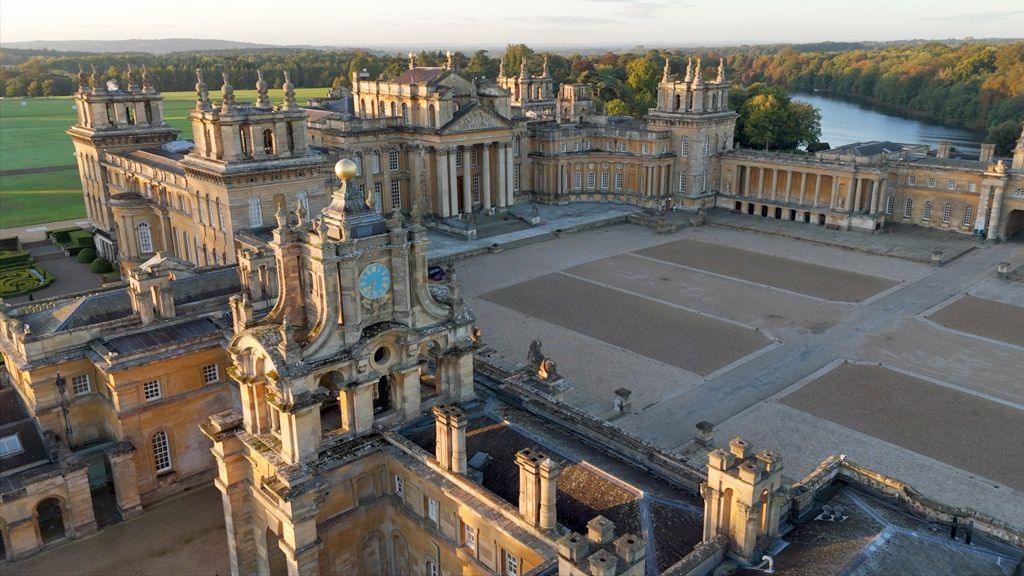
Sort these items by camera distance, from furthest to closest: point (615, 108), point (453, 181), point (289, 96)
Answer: point (615, 108) < point (453, 181) < point (289, 96)

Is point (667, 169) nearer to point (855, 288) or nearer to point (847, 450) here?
point (855, 288)

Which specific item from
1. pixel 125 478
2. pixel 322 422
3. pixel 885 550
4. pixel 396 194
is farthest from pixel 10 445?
pixel 396 194

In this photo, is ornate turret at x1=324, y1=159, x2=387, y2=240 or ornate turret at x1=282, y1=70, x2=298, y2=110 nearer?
ornate turret at x1=324, y1=159, x2=387, y2=240

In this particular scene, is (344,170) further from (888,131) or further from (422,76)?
(888,131)

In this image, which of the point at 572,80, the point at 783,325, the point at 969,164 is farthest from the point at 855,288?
the point at 572,80

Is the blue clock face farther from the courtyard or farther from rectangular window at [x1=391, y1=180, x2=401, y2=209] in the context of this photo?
rectangular window at [x1=391, y1=180, x2=401, y2=209]

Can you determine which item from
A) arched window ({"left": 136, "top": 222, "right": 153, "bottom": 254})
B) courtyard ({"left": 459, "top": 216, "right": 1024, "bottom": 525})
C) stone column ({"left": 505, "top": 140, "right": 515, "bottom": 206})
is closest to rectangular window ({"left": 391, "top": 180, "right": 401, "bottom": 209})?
stone column ({"left": 505, "top": 140, "right": 515, "bottom": 206})

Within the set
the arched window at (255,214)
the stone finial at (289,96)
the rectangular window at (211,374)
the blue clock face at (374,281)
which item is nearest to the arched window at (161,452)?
the rectangular window at (211,374)

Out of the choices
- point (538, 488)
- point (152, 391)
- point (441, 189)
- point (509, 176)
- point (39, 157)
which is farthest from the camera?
point (39, 157)
